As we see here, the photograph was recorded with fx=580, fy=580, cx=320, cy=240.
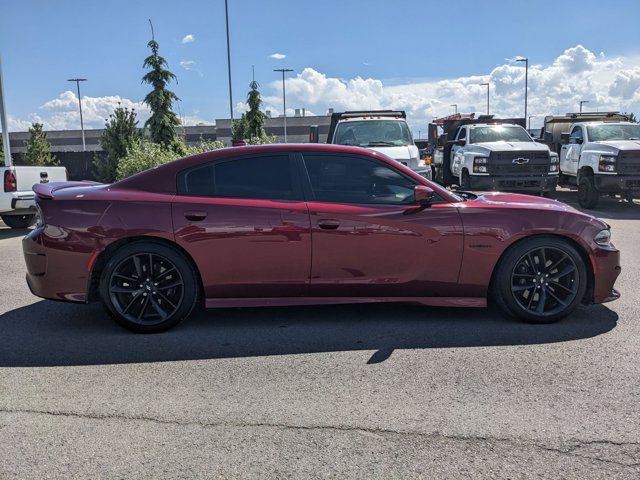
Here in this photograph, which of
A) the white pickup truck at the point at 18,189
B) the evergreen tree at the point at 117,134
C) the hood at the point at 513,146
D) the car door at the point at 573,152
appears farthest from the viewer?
the evergreen tree at the point at 117,134

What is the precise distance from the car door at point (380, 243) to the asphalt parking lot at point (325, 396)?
382 mm

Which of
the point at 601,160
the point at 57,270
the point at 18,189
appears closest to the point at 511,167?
the point at 601,160

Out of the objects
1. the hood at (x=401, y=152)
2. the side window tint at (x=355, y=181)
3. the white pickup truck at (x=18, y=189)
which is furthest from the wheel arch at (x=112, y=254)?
the hood at (x=401, y=152)

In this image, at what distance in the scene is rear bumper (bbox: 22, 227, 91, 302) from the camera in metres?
4.72

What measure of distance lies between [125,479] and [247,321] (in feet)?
8.19

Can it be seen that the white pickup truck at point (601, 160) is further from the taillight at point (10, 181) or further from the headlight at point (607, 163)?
the taillight at point (10, 181)

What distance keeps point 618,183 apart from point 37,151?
30.1 m

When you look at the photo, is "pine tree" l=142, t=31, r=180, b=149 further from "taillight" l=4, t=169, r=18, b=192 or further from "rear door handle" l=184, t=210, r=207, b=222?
"rear door handle" l=184, t=210, r=207, b=222

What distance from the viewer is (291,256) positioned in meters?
4.75

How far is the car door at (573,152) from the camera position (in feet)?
49.0

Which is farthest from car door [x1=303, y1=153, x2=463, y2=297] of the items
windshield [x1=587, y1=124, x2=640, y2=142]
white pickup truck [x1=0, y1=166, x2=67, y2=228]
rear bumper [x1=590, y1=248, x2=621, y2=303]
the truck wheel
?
windshield [x1=587, y1=124, x2=640, y2=142]

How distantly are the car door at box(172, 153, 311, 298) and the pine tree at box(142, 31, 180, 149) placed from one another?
18.3 metres

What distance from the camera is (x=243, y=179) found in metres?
4.94

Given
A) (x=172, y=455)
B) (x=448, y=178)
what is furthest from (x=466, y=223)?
(x=448, y=178)
